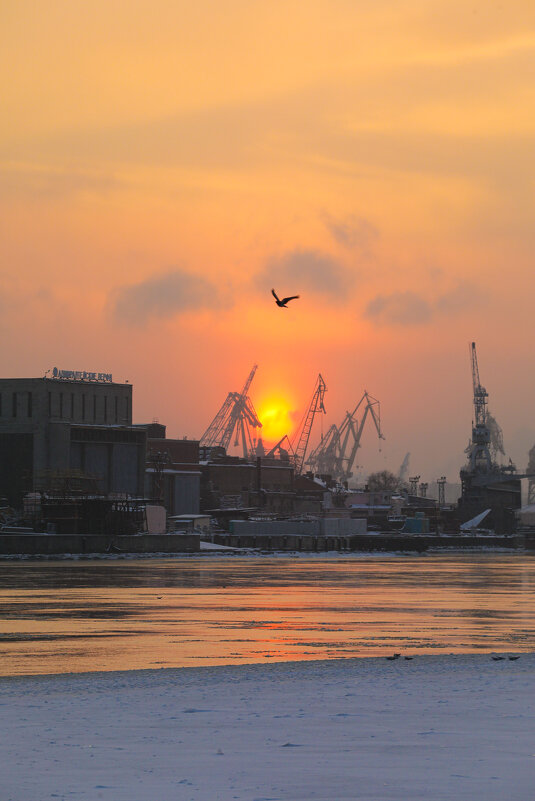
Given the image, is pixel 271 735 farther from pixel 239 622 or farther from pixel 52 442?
pixel 52 442

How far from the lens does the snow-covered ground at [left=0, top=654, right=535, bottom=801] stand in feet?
47.1

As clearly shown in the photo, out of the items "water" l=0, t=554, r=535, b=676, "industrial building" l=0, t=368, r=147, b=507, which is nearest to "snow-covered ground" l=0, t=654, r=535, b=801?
"water" l=0, t=554, r=535, b=676

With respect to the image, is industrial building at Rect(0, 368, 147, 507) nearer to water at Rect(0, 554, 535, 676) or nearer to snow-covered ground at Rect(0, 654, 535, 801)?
water at Rect(0, 554, 535, 676)

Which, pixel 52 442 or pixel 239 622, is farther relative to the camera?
pixel 52 442

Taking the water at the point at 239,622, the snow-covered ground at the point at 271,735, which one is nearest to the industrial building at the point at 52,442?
the water at the point at 239,622

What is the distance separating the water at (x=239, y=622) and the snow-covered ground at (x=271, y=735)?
221 inches

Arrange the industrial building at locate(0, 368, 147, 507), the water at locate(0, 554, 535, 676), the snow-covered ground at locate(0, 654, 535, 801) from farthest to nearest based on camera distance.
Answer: the industrial building at locate(0, 368, 147, 507), the water at locate(0, 554, 535, 676), the snow-covered ground at locate(0, 654, 535, 801)

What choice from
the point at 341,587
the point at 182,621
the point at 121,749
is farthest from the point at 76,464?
the point at 121,749

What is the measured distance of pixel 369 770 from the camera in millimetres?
15211

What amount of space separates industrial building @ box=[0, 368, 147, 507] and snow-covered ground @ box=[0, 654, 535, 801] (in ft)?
503

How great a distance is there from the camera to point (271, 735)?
17766 mm

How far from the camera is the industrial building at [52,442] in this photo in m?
183

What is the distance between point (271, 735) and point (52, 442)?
173 metres

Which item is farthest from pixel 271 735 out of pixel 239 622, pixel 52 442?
pixel 52 442
